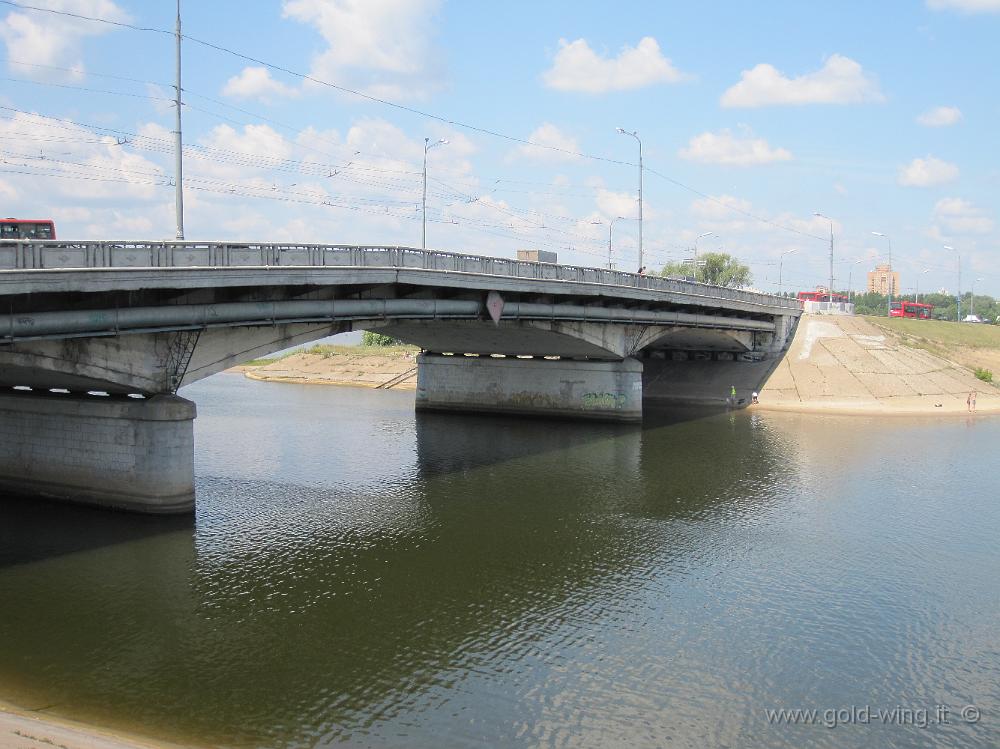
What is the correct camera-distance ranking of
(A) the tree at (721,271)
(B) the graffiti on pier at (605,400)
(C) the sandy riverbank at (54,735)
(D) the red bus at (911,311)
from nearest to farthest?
1. (C) the sandy riverbank at (54,735)
2. (B) the graffiti on pier at (605,400)
3. (D) the red bus at (911,311)
4. (A) the tree at (721,271)

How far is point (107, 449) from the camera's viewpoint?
99.1ft

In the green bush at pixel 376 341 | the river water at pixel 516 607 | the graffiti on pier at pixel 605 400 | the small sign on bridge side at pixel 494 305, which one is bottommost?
the river water at pixel 516 607

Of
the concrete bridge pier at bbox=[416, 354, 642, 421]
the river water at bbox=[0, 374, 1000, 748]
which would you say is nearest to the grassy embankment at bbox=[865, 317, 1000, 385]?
the concrete bridge pier at bbox=[416, 354, 642, 421]

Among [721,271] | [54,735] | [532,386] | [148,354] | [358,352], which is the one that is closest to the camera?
[54,735]

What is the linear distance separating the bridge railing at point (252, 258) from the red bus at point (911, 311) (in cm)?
7401

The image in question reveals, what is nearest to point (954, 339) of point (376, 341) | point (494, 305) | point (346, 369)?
point (346, 369)

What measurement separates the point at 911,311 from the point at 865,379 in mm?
46907

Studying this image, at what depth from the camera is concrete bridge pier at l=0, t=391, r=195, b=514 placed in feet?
97.2

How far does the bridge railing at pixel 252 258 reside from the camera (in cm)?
2325

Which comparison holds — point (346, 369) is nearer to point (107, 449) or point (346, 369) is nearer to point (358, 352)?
point (358, 352)

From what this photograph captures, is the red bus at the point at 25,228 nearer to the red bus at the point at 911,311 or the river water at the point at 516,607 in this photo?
the river water at the point at 516,607

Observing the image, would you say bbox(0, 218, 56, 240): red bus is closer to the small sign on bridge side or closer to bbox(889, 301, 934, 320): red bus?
the small sign on bridge side

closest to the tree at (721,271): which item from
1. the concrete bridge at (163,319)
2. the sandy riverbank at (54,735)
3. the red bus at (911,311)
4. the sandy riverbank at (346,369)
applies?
the red bus at (911,311)

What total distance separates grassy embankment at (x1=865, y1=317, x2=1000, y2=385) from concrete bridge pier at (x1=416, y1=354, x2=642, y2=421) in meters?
40.3
